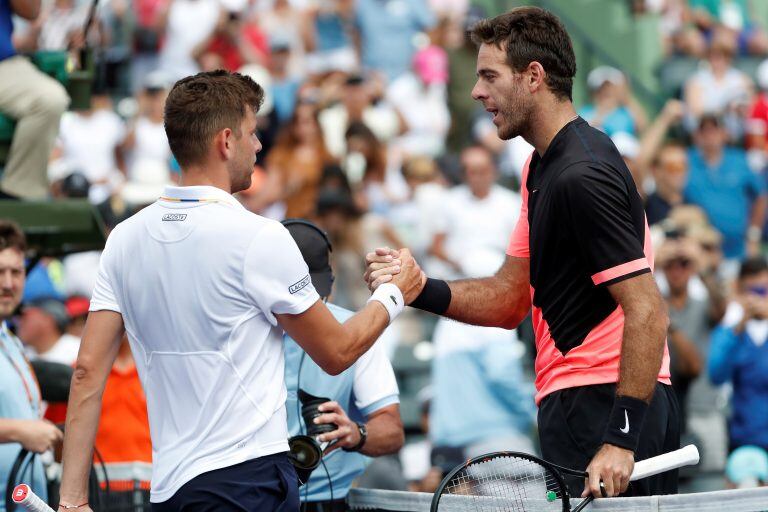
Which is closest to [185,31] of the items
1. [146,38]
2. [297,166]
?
[146,38]

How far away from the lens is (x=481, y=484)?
13.8 ft

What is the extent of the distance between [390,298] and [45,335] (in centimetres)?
478

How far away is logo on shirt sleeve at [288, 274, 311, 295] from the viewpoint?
3.76 m

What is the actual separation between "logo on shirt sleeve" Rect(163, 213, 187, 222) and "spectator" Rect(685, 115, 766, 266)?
32.7 feet

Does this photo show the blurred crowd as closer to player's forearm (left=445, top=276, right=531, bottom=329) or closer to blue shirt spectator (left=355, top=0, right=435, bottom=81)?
blue shirt spectator (left=355, top=0, right=435, bottom=81)

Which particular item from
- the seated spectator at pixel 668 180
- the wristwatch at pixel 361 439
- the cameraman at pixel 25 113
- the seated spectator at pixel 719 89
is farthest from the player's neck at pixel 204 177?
the seated spectator at pixel 719 89

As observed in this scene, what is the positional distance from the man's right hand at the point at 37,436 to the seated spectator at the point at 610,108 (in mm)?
9194

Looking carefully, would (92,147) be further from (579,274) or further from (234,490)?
(234,490)

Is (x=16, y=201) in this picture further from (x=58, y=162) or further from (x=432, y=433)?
(x=58, y=162)

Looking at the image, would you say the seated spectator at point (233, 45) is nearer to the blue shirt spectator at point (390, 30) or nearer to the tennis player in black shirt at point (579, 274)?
the blue shirt spectator at point (390, 30)

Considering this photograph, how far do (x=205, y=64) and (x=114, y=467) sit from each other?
25.9 feet

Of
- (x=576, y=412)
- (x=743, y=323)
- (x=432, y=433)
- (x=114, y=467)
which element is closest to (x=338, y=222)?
(x=432, y=433)

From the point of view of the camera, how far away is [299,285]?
3.78 meters

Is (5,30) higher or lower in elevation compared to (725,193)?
higher
